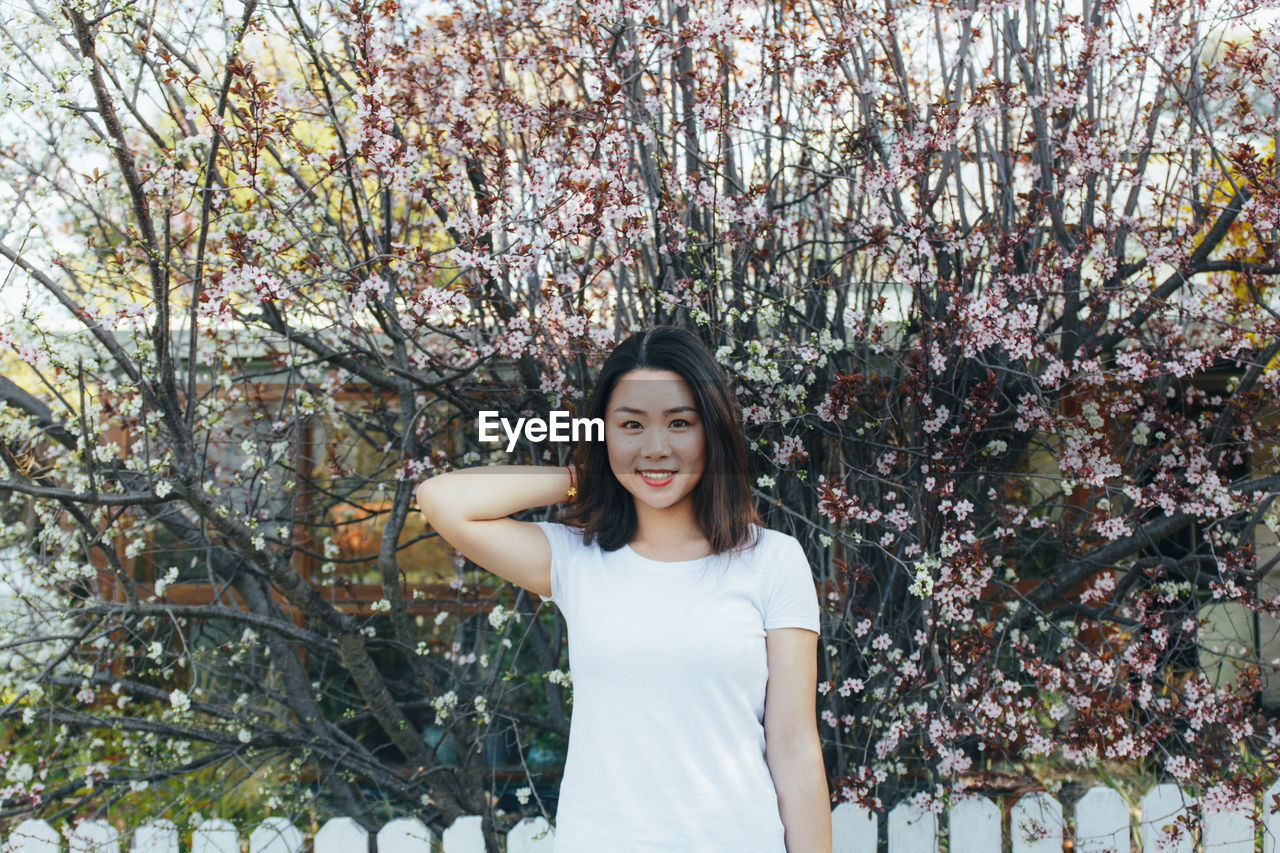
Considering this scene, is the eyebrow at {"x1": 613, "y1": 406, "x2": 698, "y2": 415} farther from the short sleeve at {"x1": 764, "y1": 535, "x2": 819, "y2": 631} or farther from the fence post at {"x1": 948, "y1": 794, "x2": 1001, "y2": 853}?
the fence post at {"x1": 948, "y1": 794, "x2": 1001, "y2": 853}

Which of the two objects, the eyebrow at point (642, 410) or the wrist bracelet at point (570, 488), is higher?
the eyebrow at point (642, 410)

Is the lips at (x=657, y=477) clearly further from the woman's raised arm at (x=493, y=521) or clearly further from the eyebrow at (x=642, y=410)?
the woman's raised arm at (x=493, y=521)

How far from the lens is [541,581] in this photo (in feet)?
6.20

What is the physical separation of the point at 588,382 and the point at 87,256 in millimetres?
1663

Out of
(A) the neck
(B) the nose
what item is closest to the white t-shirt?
(A) the neck

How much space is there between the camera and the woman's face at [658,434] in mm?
1805

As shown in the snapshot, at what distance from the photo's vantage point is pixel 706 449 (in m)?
1.83

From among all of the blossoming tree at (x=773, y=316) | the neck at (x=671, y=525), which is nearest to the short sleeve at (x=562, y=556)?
the neck at (x=671, y=525)

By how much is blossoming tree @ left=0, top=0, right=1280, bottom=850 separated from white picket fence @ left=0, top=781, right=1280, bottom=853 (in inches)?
4.3

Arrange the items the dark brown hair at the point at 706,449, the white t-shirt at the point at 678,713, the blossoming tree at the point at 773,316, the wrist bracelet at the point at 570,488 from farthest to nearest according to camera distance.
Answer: the blossoming tree at the point at 773,316 → the wrist bracelet at the point at 570,488 → the dark brown hair at the point at 706,449 → the white t-shirt at the point at 678,713

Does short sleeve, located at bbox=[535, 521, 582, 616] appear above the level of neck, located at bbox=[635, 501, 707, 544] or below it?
below

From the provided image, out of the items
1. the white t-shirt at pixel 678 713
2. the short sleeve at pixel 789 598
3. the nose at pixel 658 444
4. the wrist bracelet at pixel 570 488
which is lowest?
the white t-shirt at pixel 678 713

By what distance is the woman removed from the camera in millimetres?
1672

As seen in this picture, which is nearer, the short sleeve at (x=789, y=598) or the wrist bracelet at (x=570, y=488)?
the short sleeve at (x=789, y=598)
